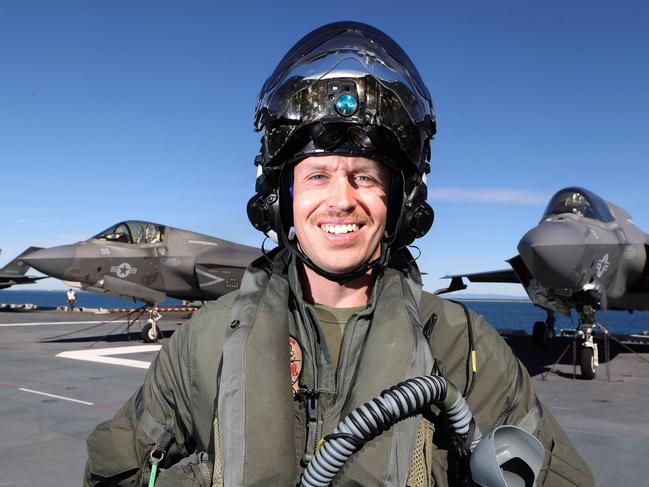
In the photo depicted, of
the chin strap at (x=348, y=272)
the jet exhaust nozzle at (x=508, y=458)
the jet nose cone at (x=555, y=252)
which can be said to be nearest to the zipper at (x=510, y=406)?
the jet exhaust nozzle at (x=508, y=458)

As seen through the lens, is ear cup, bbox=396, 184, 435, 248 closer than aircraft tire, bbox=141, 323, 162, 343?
Yes

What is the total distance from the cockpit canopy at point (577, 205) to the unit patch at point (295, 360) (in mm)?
10671

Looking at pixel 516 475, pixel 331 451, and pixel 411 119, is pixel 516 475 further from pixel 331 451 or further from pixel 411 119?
pixel 411 119

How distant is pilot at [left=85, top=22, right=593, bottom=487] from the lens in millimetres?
1639

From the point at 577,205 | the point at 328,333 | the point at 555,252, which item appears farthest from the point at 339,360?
the point at 577,205

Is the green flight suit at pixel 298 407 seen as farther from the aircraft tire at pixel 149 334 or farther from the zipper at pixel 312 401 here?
the aircraft tire at pixel 149 334

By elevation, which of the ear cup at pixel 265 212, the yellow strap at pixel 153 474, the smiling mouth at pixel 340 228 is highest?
the ear cup at pixel 265 212

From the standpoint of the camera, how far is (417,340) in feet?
5.66

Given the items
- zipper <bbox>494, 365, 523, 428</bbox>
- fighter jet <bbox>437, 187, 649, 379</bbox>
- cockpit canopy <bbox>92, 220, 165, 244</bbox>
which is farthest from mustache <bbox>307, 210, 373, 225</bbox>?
cockpit canopy <bbox>92, 220, 165, 244</bbox>

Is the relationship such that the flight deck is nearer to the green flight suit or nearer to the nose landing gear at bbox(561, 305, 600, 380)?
the nose landing gear at bbox(561, 305, 600, 380)

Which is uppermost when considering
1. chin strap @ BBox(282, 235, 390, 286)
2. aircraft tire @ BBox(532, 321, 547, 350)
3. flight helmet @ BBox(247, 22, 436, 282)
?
flight helmet @ BBox(247, 22, 436, 282)

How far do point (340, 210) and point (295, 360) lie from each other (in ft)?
1.77

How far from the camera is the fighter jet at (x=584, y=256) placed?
10.0 m

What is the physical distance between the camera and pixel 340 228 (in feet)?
6.34
